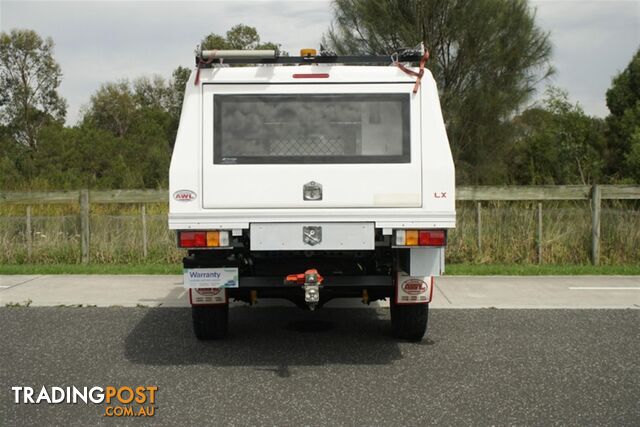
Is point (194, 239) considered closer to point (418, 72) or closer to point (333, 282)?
point (333, 282)

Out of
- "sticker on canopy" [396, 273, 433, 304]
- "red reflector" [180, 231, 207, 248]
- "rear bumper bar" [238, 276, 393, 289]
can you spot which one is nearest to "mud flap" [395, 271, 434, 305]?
"sticker on canopy" [396, 273, 433, 304]

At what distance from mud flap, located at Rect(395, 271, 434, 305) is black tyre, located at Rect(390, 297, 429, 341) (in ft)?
0.70

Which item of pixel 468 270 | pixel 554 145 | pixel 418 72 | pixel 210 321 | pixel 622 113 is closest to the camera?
pixel 418 72

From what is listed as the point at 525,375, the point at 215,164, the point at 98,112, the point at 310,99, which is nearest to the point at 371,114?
the point at 310,99

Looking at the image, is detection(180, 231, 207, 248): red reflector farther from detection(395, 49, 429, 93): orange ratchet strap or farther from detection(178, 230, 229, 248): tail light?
detection(395, 49, 429, 93): orange ratchet strap

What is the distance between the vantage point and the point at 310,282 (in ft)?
18.8

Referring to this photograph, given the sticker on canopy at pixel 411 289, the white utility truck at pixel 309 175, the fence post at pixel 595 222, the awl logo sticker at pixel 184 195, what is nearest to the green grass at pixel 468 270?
the fence post at pixel 595 222

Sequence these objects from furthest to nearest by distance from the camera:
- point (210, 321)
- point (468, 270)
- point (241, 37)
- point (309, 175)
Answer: point (241, 37) → point (468, 270) → point (210, 321) → point (309, 175)

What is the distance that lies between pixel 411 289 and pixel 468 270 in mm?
4740

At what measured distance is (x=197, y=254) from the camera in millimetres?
5977

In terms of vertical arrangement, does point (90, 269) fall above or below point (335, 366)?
above

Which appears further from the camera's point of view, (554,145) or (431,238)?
(554,145)

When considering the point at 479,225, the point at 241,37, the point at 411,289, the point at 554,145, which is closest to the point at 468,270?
the point at 479,225

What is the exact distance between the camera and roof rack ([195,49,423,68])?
5.91m
